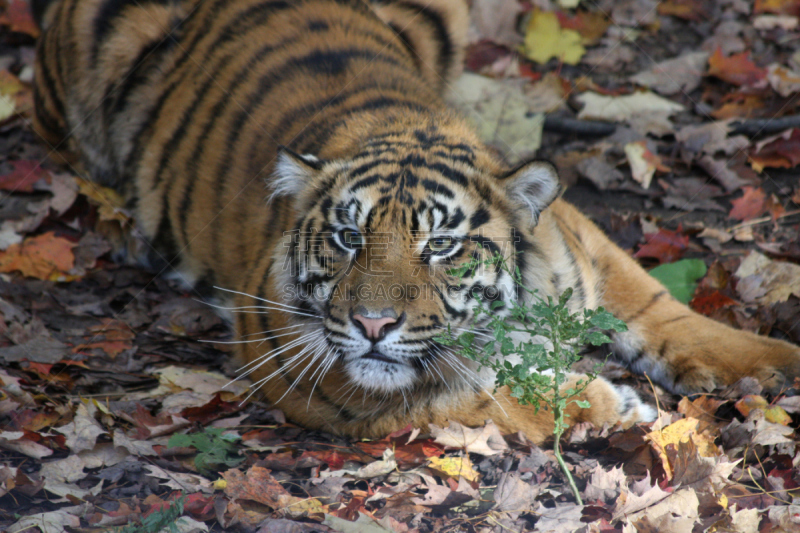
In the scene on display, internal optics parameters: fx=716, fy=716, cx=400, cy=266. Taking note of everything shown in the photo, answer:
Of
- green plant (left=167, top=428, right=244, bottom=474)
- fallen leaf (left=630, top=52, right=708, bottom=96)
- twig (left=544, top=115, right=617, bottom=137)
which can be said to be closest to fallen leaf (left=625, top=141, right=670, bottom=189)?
twig (left=544, top=115, right=617, bottom=137)

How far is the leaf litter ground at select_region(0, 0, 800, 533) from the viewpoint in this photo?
2.07 m

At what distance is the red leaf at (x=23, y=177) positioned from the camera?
3.93m

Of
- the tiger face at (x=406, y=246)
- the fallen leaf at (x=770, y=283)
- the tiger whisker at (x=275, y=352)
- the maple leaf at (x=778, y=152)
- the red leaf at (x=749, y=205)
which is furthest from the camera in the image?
the maple leaf at (x=778, y=152)

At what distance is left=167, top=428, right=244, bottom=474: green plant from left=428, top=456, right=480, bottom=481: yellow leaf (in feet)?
2.16

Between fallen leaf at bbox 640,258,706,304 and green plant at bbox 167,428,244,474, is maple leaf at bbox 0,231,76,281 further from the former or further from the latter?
fallen leaf at bbox 640,258,706,304

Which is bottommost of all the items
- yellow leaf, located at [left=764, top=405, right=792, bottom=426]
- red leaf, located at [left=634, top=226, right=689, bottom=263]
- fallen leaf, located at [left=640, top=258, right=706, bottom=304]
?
yellow leaf, located at [left=764, top=405, right=792, bottom=426]

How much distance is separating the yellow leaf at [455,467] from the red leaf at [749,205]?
2.11 metres

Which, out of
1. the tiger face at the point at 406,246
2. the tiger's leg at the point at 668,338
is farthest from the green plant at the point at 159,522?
the tiger's leg at the point at 668,338

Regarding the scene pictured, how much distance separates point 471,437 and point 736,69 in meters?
3.30

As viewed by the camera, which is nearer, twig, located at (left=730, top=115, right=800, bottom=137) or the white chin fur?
the white chin fur

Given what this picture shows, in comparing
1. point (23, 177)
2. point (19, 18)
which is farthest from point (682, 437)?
point (19, 18)

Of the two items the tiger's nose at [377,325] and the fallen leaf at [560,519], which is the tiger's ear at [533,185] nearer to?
the tiger's nose at [377,325]

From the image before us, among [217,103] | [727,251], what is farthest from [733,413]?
[217,103]

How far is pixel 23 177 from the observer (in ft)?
13.1
